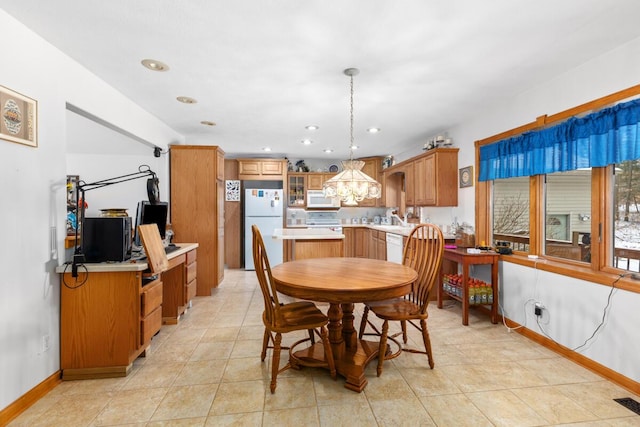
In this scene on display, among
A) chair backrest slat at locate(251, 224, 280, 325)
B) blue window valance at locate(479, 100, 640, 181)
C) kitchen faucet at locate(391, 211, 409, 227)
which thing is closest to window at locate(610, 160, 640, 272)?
blue window valance at locate(479, 100, 640, 181)

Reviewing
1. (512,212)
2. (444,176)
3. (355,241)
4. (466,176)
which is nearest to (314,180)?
(355,241)

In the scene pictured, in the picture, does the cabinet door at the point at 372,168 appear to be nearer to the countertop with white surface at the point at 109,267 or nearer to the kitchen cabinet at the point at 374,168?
the kitchen cabinet at the point at 374,168

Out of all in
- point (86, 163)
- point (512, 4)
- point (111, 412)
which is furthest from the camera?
point (86, 163)

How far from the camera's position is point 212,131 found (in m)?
4.50

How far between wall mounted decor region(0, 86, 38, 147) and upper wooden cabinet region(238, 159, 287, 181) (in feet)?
13.3

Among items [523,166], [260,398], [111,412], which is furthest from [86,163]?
[523,166]

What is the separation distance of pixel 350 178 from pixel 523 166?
5.78ft

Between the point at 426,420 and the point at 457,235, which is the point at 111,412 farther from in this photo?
the point at 457,235

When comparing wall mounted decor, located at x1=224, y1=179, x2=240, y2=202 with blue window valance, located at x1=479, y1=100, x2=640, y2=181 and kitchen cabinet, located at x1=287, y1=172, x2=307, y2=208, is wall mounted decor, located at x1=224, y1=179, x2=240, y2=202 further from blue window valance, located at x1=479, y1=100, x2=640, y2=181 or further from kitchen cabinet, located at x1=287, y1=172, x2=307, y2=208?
blue window valance, located at x1=479, y1=100, x2=640, y2=181

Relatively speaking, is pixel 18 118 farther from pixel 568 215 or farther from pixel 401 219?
pixel 401 219

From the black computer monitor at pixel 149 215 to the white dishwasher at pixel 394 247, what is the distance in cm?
320

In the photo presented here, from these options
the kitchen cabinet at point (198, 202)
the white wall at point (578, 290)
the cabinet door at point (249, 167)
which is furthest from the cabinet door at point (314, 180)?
the white wall at point (578, 290)

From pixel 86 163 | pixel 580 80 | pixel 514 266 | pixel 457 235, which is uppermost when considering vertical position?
pixel 580 80

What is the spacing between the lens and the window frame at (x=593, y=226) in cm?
222
